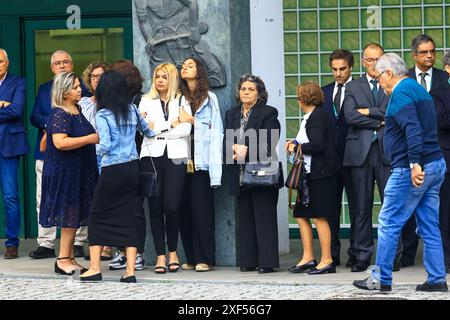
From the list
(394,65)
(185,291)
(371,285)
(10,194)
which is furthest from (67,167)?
(394,65)

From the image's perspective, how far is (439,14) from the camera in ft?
50.6

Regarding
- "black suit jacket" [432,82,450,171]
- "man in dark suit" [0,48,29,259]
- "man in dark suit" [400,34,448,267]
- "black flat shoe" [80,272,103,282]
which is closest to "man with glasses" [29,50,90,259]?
"man in dark suit" [0,48,29,259]

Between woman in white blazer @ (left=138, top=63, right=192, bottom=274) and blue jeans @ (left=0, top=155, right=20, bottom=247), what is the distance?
6.36 feet

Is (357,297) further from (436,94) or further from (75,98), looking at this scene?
(75,98)

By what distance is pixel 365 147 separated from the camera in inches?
492

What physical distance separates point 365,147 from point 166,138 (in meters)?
1.89

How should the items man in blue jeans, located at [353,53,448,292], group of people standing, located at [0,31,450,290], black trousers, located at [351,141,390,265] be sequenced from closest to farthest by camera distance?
man in blue jeans, located at [353,53,448,292] < group of people standing, located at [0,31,450,290] < black trousers, located at [351,141,390,265]

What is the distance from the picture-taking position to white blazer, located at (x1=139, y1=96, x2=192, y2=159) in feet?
41.4

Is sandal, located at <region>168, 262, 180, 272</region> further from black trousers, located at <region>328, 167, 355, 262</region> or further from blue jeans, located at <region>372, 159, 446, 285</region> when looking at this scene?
blue jeans, located at <region>372, 159, 446, 285</region>

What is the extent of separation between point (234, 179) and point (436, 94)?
6.80 feet

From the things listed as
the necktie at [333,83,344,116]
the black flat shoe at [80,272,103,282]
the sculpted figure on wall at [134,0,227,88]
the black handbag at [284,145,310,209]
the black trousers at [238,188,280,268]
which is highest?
the sculpted figure on wall at [134,0,227,88]

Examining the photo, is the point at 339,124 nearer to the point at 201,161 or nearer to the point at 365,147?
the point at 365,147

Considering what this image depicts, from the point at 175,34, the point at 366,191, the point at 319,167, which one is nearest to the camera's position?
the point at 319,167

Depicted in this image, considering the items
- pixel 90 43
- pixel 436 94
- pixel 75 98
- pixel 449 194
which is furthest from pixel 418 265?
pixel 90 43
